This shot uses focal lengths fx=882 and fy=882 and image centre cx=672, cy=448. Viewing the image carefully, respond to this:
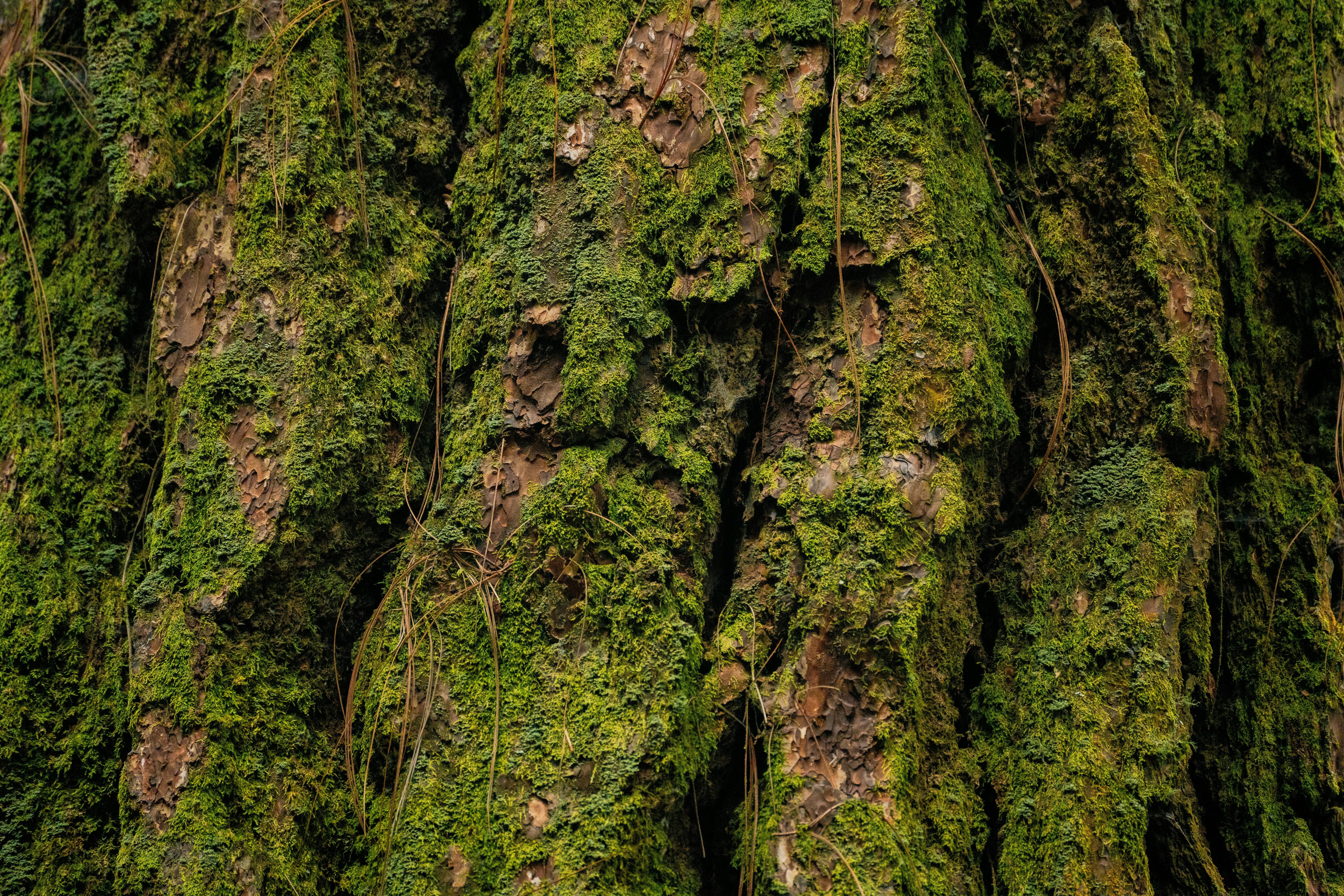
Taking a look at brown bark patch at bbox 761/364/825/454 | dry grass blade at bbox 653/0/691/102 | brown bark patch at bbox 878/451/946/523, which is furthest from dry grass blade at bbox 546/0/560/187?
brown bark patch at bbox 878/451/946/523

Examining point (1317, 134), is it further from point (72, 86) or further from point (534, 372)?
point (72, 86)

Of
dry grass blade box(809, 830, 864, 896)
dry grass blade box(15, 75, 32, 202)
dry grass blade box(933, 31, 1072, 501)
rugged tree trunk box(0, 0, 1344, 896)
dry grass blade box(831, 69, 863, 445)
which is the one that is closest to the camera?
dry grass blade box(809, 830, 864, 896)

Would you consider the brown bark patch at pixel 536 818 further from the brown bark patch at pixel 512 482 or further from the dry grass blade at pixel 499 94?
the dry grass blade at pixel 499 94

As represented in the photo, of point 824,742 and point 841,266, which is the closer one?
point 824,742

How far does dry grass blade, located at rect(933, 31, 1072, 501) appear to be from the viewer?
2.15m

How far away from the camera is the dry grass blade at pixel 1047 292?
2154mm

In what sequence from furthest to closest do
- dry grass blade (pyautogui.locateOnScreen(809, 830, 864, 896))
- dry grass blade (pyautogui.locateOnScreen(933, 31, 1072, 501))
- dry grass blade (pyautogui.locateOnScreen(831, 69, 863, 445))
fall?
1. dry grass blade (pyautogui.locateOnScreen(933, 31, 1072, 501))
2. dry grass blade (pyautogui.locateOnScreen(831, 69, 863, 445))
3. dry grass blade (pyautogui.locateOnScreen(809, 830, 864, 896))

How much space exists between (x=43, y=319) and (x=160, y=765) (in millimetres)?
1274

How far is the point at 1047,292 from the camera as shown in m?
2.24

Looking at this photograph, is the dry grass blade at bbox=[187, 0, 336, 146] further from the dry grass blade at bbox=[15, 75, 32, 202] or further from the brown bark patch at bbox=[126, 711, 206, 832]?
the brown bark patch at bbox=[126, 711, 206, 832]

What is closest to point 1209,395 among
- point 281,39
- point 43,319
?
point 281,39

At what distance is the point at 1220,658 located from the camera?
2.16 meters

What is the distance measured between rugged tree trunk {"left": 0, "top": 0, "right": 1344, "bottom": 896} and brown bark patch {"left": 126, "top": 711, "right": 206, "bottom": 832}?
0.01 m

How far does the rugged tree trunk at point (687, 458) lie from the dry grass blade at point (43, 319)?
0.05ft
